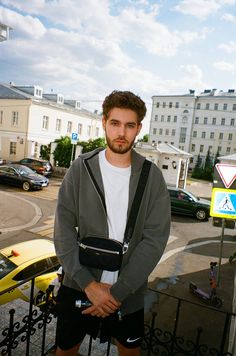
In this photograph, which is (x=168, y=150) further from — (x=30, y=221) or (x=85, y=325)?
(x=85, y=325)

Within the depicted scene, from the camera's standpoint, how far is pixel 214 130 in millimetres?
62969

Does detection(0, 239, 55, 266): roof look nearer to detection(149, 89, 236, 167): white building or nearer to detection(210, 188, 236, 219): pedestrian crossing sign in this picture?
detection(210, 188, 236, 219): pedestrian crossing sign

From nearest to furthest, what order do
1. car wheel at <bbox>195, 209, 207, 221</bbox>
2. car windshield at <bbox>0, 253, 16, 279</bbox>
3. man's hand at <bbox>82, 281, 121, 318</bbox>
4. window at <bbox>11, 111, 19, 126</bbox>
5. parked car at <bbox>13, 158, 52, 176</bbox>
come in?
man's hand at <bbox>82, 281, 121, 318</bbox> < car windshield at <bbox>0, 253, 16, 279</bbox> < car wheel at <bbox>195, 209, 207, 221</bbox> < parked car at <bbox>13, 158, 52, 176</bbox> < window at <bbox>11, 111, 19, 126</bbox>

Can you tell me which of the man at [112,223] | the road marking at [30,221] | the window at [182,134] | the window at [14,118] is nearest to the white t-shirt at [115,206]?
the man at [112,223]

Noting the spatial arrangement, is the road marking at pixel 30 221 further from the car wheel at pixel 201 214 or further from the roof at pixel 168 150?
the roof at pixel 168 150

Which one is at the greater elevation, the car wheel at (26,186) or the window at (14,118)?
the window at (14,118)

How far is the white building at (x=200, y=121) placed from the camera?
61719 mm

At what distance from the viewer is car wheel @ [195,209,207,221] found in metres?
16.7

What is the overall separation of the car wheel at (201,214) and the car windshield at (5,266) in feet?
41.2

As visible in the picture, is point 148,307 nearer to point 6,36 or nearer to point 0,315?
point 0,315

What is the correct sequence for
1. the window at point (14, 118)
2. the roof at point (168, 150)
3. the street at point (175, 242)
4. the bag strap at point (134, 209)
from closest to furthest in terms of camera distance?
the bag strap at point (134, 209), the street at point (175, 242), the roof at point (168, 150), the window at point (14, 118)

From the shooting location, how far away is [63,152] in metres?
27.9

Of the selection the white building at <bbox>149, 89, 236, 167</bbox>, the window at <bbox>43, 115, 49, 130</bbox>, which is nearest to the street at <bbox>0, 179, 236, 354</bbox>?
the window at <bbox>43, 115, 49, 130</bbox>

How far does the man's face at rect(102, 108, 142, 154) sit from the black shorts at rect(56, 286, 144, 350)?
1.29m
